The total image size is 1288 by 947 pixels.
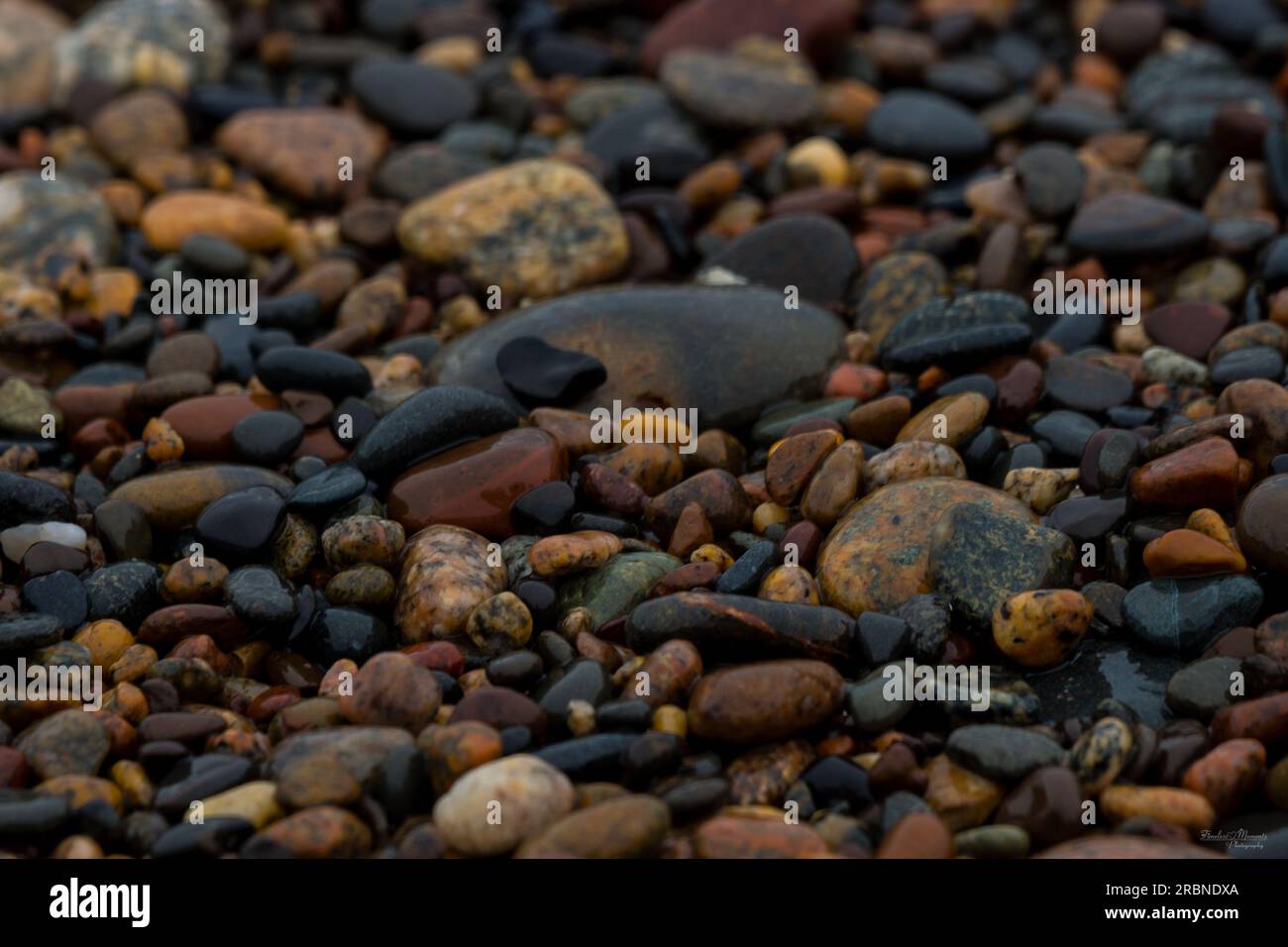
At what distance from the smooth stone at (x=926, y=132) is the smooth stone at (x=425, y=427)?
421 cm

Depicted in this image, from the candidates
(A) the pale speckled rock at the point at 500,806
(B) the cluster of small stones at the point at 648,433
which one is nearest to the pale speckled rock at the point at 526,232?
(B) the cluster of small stones at the point at 648,433

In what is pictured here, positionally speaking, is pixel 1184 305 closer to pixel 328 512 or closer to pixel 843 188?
pixel 843 188

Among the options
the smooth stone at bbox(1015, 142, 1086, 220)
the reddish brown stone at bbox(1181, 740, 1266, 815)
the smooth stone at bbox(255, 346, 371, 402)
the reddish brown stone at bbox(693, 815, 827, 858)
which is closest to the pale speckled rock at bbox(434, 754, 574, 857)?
the reddish brown stone at bbox(693, 815, 827, 858)

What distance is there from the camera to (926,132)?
9289mm

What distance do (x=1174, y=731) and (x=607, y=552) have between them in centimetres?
239

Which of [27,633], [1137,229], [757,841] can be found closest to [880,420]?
[1137,229]

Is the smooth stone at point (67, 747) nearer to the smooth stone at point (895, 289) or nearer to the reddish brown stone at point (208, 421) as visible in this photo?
the reddish brown stone at point (208, 421)

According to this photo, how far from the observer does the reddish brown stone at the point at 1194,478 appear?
563 cm

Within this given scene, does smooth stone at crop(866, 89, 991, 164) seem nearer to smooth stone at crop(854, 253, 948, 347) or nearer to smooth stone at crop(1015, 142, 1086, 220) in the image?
smooth stone at crop(1015, 142, 1086, 220)

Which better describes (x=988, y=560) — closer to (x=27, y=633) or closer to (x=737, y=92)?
(x=27, y=633)

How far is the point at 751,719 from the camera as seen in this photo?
4.87m
